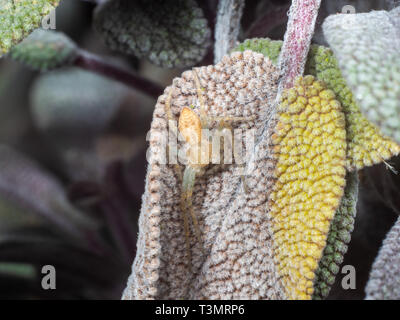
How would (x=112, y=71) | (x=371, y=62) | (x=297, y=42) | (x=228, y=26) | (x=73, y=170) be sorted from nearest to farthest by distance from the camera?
(x=371, y=62) < (x=297, y=42) < (x=228, y=26) < (x=112, y=71) < (x=73, y=170)

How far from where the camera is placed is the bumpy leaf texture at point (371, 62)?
438mm

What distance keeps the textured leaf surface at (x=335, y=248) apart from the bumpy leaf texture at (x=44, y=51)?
18.5 inches

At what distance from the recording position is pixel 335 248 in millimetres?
545

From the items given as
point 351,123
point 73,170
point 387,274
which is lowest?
point 73,170

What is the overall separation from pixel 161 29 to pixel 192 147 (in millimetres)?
236

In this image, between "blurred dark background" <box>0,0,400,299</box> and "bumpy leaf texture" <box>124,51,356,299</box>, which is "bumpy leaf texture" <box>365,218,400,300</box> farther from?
"blurred dark background" <box>0,0,400,299</box>

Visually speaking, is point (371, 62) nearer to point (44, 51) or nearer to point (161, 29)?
point (161, 29)

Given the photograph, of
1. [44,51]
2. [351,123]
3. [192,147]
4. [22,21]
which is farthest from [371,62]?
[44,51]

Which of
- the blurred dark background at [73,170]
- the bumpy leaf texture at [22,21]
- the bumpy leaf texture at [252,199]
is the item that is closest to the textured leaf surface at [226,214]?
the bumpy leaf texture at [252,199]

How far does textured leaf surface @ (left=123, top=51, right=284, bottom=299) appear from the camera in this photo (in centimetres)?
55

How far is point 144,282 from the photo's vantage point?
0.52 metres

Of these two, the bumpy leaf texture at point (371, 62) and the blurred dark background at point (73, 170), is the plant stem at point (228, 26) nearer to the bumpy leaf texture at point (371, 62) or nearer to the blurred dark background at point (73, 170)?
the blurred dark background at point (73, 170)
